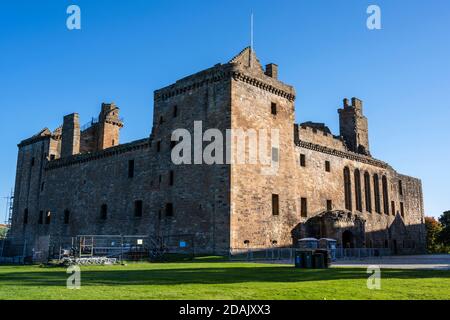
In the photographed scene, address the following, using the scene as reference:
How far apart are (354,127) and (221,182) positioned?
859 inches

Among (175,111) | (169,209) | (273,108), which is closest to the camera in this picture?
(169,209)

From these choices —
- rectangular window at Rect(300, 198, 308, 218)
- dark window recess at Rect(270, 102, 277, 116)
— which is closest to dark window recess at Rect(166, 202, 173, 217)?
rectangular window at Rect(300, 198, 308, 218)

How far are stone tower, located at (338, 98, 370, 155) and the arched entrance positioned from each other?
12.8 metres

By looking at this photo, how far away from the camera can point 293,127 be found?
35.7m

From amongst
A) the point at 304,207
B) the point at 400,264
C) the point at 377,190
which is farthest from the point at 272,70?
the point at 377,190

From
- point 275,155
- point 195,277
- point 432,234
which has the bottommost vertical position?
point 195,277

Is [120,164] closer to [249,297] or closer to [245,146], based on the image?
[245,146]

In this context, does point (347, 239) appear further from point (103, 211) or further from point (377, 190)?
point (103, 211)

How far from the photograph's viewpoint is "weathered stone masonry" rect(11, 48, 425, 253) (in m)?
30.6

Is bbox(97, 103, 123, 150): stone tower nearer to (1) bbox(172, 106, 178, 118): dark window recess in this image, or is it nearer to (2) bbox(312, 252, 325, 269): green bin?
(1) bbox(172, 106, 178, 118): dark window recess

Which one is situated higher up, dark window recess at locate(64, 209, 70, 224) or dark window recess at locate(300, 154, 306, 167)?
dark window recess at locate(300, 154, 306, 167)

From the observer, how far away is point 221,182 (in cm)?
2977
